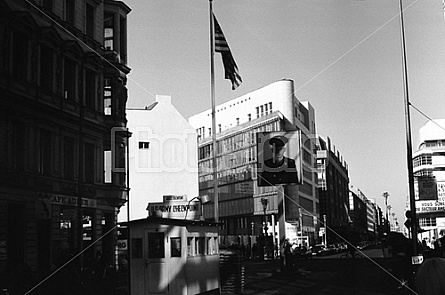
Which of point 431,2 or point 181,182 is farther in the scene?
point 431,2

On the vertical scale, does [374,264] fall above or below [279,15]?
below

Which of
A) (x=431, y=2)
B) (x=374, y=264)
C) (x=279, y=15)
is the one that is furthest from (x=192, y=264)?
(x=431, y=2)

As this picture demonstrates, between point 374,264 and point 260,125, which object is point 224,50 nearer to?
point 260,125

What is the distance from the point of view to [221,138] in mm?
7578

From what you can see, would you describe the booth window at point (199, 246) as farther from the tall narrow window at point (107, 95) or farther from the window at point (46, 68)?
the window at point (46, 68)

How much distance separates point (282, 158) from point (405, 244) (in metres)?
2.10

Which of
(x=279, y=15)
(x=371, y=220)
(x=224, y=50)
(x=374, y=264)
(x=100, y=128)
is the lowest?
(x=374, y=264)

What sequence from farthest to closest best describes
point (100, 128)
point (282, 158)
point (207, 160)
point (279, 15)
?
point (279, 15) → point (282, 158) → point (207, 160) → point (100, 128)

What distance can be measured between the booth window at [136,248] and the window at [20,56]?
1985mm

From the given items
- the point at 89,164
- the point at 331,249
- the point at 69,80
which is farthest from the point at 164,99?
the point at 331,249

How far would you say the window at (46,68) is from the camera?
16.3ft

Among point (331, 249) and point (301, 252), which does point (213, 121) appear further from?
point (331, 249)

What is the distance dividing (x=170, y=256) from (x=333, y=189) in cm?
268

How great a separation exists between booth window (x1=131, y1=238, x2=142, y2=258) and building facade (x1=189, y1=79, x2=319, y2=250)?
69.8 inches
